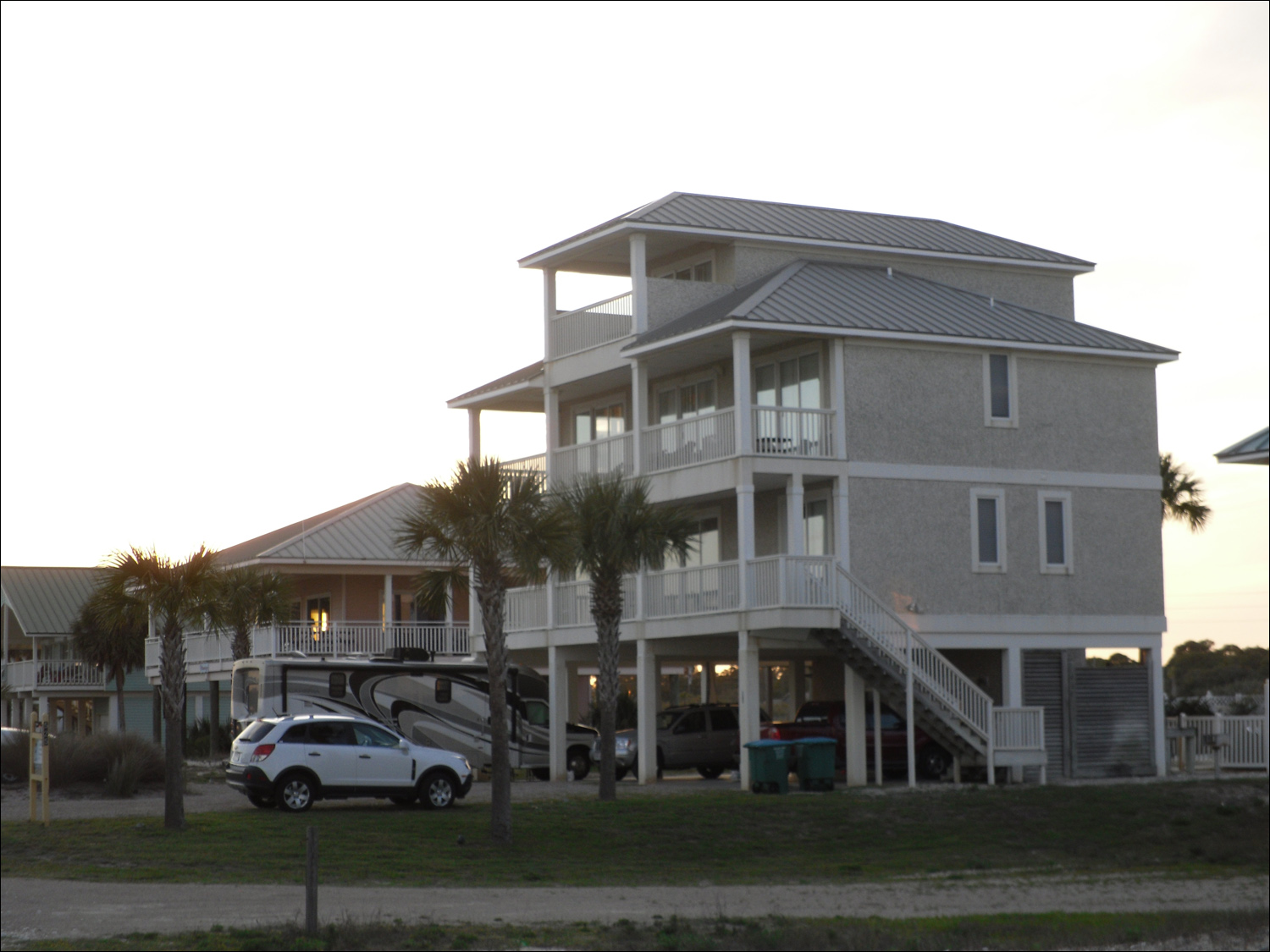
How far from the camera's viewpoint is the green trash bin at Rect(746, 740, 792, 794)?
31.3 meters

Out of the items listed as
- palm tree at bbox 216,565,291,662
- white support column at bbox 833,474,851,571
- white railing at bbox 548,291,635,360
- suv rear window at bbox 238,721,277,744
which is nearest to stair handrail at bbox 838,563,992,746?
white support column at bbox 833,474,851,571

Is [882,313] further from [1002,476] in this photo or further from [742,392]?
[1002,476]

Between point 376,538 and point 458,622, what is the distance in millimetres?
4809

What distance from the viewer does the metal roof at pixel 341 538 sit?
173 feet

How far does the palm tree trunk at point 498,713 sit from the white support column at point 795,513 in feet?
26.8

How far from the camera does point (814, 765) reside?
31609 millimetres

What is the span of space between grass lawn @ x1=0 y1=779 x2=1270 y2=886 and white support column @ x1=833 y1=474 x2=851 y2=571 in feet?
18.1

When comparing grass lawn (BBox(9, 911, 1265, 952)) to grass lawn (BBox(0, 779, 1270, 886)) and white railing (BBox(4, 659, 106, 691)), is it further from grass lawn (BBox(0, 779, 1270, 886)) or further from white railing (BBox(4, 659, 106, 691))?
white railing (BBox(4, 659, 106, 691))

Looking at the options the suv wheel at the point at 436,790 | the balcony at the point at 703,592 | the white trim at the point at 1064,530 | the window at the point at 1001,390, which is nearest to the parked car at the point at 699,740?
the balcony at the point at 703,592

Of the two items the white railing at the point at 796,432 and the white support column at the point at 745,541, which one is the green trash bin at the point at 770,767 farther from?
the white railing at the point at 796,432

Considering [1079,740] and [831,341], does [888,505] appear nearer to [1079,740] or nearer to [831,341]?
[831,341]

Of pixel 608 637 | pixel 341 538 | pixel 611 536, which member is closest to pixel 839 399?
pixel 611 536

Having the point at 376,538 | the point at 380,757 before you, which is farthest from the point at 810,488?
the point at 376,538

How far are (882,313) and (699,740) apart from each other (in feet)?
34.5
